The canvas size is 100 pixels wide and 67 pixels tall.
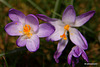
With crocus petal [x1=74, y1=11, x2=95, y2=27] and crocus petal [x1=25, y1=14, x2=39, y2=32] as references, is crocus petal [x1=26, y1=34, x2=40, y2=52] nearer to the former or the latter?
crocus petal [x1=25, y1=14, x2=39, y2=32]

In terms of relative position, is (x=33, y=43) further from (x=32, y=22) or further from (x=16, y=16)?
(x=16, y=16)

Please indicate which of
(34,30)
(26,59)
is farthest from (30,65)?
(34,30)

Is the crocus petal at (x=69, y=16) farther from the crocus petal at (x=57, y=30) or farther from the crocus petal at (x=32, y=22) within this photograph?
the crocus petal at (x=32, y=22)

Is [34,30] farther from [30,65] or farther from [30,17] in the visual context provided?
[30,65]

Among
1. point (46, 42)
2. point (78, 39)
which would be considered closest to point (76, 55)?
point (78, 39)

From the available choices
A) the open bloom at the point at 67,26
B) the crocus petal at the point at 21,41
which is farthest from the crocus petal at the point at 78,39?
the crocus petal at the point at 21,41

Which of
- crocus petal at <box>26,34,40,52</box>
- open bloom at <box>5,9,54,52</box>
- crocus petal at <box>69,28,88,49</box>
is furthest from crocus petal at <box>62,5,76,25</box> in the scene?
crocus petal at <box>26,34,40,52</box>
